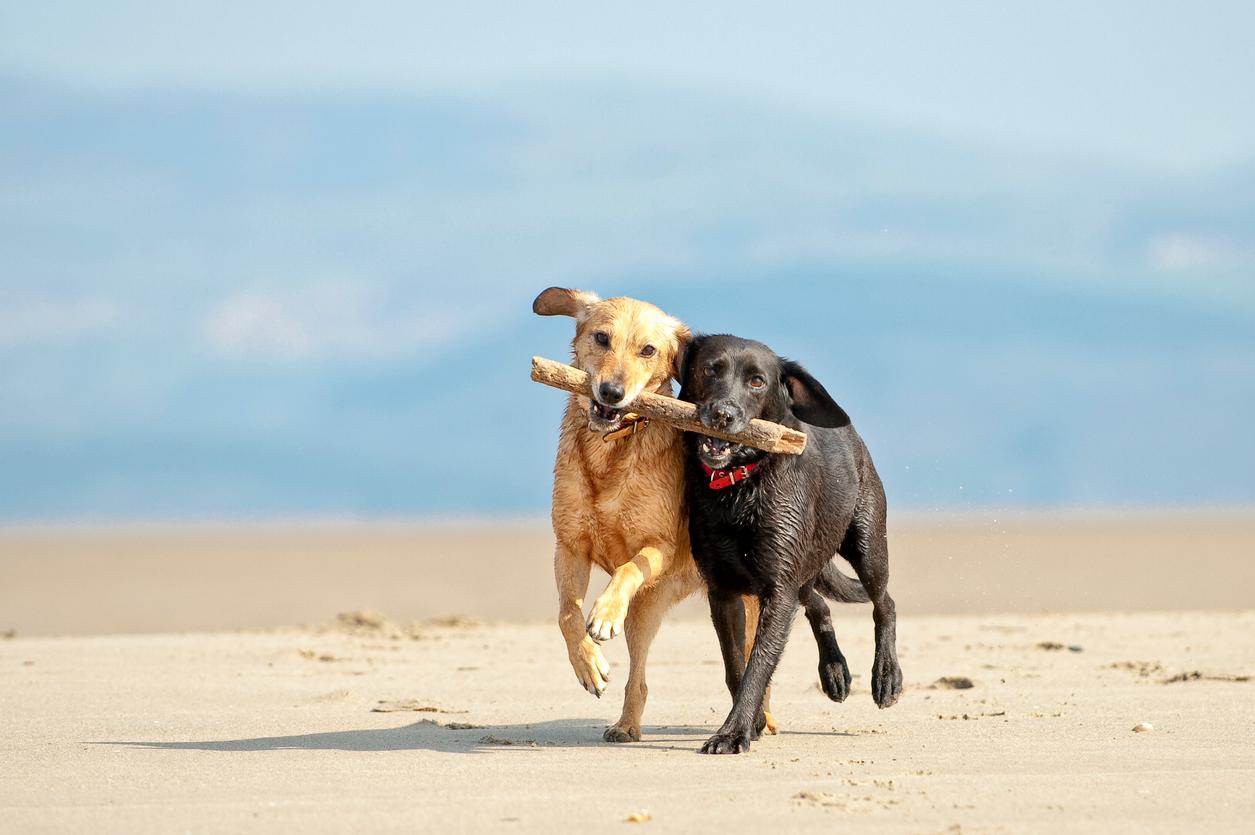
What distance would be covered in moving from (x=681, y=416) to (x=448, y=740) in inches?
78.1

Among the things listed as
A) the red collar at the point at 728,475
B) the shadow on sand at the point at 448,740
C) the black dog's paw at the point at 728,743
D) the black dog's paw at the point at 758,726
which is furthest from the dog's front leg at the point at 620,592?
the black dog's paw at the point at 758,726

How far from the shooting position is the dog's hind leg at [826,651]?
8508mm

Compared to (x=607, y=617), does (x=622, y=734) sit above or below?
below

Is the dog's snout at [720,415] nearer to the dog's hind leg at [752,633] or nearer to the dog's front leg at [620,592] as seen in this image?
the dog's front leg at [620,592]

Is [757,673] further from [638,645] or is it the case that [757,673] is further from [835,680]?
[835,680]

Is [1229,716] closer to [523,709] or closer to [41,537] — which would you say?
[523,709]

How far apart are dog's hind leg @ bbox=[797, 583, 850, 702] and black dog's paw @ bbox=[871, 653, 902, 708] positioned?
0.18 metres

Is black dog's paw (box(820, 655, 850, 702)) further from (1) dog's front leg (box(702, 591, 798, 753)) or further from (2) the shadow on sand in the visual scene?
(1) dog's front leg (box(702, 591, 798, 753))

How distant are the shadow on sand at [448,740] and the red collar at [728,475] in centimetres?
125

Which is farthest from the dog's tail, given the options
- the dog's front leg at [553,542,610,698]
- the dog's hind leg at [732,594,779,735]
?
the dog's front leg at [553,542,610,698]

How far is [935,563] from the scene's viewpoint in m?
29.8

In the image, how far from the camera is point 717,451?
728 cm

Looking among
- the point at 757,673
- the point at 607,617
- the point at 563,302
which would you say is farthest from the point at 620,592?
the point at 563,302

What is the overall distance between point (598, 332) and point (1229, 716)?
4.00 m
